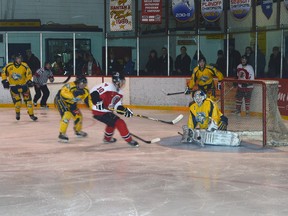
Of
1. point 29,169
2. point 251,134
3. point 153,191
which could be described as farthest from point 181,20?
point 153,191

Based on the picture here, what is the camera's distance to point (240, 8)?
13.8m

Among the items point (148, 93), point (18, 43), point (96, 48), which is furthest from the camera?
point (96, 48)

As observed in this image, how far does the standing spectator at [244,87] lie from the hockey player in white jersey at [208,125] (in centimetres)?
248

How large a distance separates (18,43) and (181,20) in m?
5.32

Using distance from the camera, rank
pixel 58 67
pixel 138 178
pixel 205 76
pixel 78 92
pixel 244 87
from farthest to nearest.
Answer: pixel 58 67, pixel 205 76, pixel 244 87, pixel 78 92, pixel 138 178

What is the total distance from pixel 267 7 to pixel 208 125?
20.7 feet

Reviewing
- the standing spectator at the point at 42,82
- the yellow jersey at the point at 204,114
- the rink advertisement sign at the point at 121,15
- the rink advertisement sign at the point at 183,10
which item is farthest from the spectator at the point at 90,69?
the yellow jersey at the point at 204,114


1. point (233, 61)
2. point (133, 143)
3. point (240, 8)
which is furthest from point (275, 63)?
point (133, 143)

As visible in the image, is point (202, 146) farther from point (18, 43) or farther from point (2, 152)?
point (18, 43)

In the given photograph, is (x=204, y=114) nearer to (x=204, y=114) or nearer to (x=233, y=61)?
(x=204, y=114)

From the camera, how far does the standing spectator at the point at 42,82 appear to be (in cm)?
1463

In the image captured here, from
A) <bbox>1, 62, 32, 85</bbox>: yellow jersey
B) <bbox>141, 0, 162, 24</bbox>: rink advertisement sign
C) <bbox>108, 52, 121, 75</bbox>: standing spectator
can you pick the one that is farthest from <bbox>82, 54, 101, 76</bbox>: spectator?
<bbox>1, 62, 32, 85</bbox>: yellow jersey

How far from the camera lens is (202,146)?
8430mm

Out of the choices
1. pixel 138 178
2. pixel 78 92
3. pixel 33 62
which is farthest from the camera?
pixel 33 62
